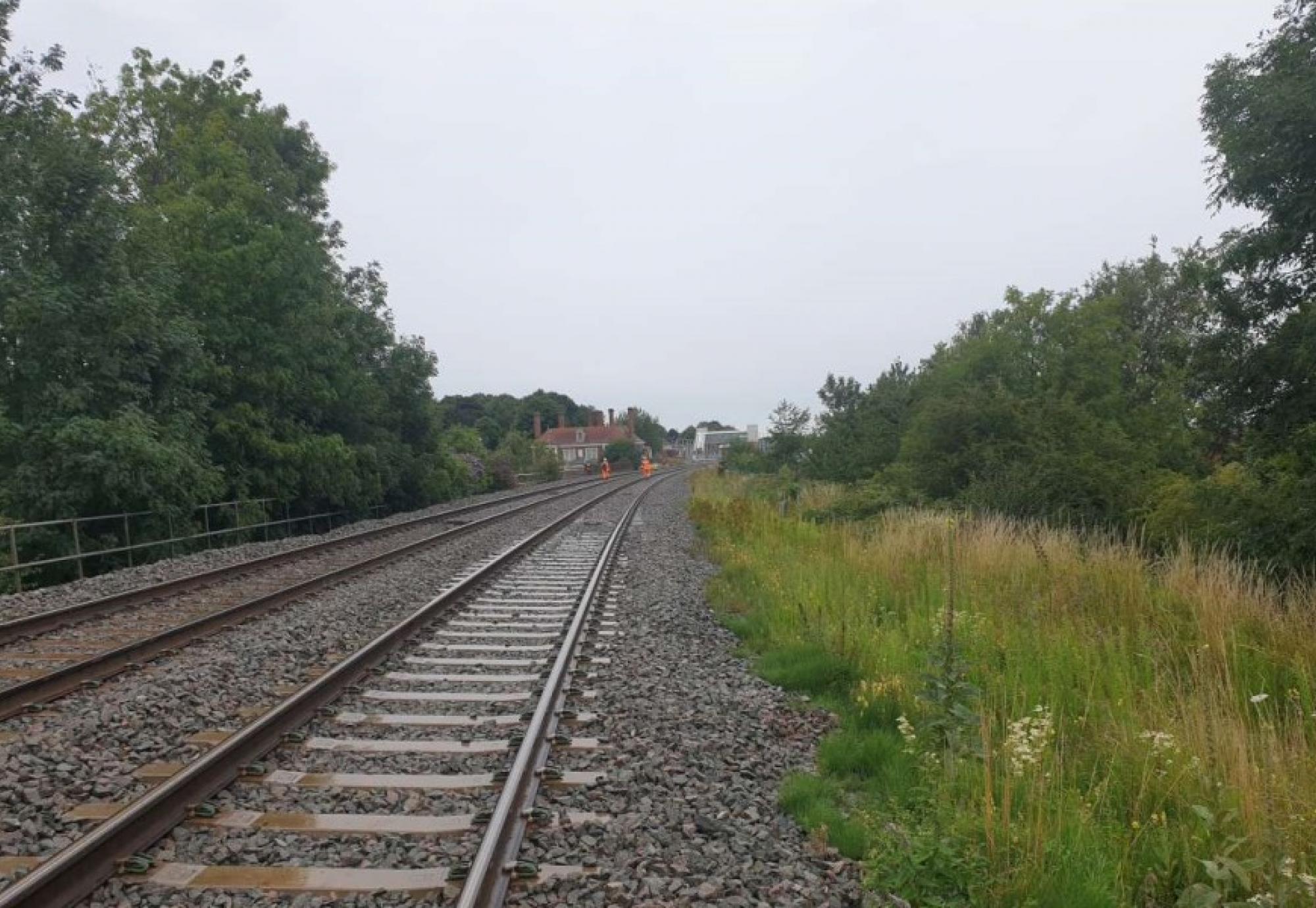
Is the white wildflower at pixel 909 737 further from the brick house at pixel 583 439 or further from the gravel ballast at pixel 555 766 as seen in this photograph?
the brick house at pixel 583 439

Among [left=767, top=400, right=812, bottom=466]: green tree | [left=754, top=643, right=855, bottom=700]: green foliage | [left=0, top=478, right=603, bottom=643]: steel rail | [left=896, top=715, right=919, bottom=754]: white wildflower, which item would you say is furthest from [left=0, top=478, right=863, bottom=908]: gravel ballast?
[left=767, top=400, right=812, bottom=466]: green tree

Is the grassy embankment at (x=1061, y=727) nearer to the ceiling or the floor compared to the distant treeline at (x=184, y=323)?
nearer to the floor

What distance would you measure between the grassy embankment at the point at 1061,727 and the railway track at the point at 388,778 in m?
1.63

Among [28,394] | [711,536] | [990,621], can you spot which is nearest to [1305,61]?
[990,621]

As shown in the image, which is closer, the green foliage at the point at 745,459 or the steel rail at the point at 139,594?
the steel rail at the point at 139,594

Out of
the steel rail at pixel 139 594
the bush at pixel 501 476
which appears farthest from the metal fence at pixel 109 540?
the bush at pixel 501 476

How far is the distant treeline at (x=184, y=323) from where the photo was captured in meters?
16.0

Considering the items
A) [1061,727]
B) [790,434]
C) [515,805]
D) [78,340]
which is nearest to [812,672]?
[1061,727]

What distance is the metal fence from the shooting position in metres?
13.7

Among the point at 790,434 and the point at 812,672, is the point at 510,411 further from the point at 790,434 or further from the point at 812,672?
the point at 812,672

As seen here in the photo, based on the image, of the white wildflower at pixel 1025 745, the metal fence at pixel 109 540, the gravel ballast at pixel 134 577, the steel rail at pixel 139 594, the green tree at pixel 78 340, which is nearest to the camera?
the white wildflower at pixel 1025 745

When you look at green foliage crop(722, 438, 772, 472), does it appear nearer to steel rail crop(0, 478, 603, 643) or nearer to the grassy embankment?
steel rail crop(0, 478, 603, 643)

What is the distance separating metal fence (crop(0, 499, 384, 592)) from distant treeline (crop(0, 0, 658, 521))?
47 cm

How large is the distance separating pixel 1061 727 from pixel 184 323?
64.1 ft
